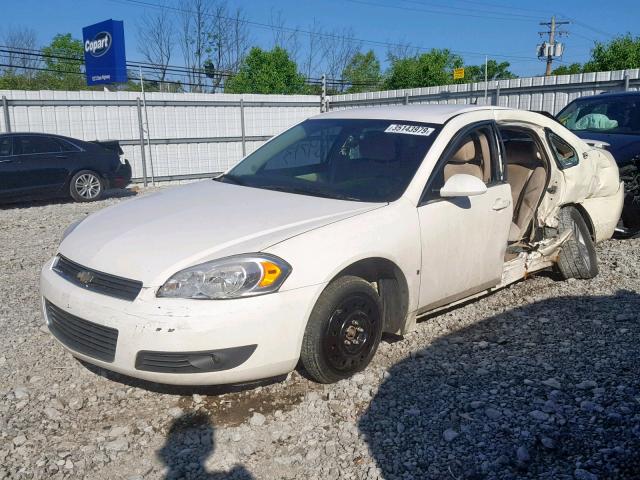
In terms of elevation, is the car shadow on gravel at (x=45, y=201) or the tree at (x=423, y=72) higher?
the tree at (x=423, y=72)

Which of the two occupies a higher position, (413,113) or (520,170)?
(413,113)

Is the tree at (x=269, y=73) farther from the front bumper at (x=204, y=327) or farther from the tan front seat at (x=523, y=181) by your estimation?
the front bumper at (x=204, y=327)

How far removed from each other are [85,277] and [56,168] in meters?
9.56

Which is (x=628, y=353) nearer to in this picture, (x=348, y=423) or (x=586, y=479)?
(x=586, y=479)

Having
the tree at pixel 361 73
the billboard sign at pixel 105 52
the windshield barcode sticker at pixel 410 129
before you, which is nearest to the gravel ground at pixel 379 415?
the windshield barcode sticker at pixel 410 129

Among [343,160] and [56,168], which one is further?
[56,168]

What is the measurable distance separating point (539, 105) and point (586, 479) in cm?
1330

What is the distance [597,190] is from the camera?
5.84m

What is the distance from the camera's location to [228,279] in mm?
3143

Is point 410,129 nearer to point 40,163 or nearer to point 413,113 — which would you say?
point 413,113

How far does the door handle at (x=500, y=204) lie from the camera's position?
4.49 m

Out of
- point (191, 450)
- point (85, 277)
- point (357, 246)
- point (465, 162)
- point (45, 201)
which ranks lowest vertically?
point (191, 450)

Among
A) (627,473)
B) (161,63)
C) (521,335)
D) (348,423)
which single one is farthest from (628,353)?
(161,63)

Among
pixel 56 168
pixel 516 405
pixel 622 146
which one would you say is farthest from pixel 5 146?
pixel 516 405
